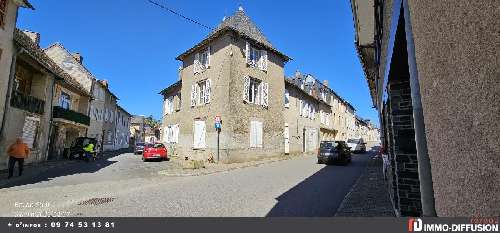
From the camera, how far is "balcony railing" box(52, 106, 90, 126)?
21938 mm

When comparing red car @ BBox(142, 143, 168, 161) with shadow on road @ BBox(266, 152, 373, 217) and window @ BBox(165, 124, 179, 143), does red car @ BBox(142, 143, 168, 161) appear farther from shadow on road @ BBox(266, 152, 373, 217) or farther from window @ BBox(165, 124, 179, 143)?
shadow on road @ BBox(266, 152, 373, 217)

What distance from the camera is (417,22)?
2.07 meters

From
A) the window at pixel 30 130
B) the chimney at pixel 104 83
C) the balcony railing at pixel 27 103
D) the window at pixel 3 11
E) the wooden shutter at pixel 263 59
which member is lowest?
the window at pixel 30 130

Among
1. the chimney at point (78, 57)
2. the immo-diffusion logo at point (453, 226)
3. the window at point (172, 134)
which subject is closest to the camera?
the immo-diffusion logo at point (453, 226)

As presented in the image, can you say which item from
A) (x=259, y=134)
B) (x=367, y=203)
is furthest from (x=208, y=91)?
(x=367, y=203)

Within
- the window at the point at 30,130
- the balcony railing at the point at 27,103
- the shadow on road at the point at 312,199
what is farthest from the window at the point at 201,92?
the shadow on road at the point at 312,199

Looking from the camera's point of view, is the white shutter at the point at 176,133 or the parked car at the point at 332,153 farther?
the white shutter at the point at 176,133

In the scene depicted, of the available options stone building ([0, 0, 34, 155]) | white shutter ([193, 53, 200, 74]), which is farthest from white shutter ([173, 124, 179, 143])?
stone building ([0, 0, 34, 155])

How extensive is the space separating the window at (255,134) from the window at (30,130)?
45.0ft

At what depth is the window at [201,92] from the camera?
70.9 ft

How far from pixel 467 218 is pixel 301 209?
579cm

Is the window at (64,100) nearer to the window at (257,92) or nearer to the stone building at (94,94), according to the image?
the stone building at (94,94)

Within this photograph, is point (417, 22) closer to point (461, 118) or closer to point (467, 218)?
point (461, 118)

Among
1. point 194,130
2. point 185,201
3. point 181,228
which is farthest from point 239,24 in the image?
point 181,228
